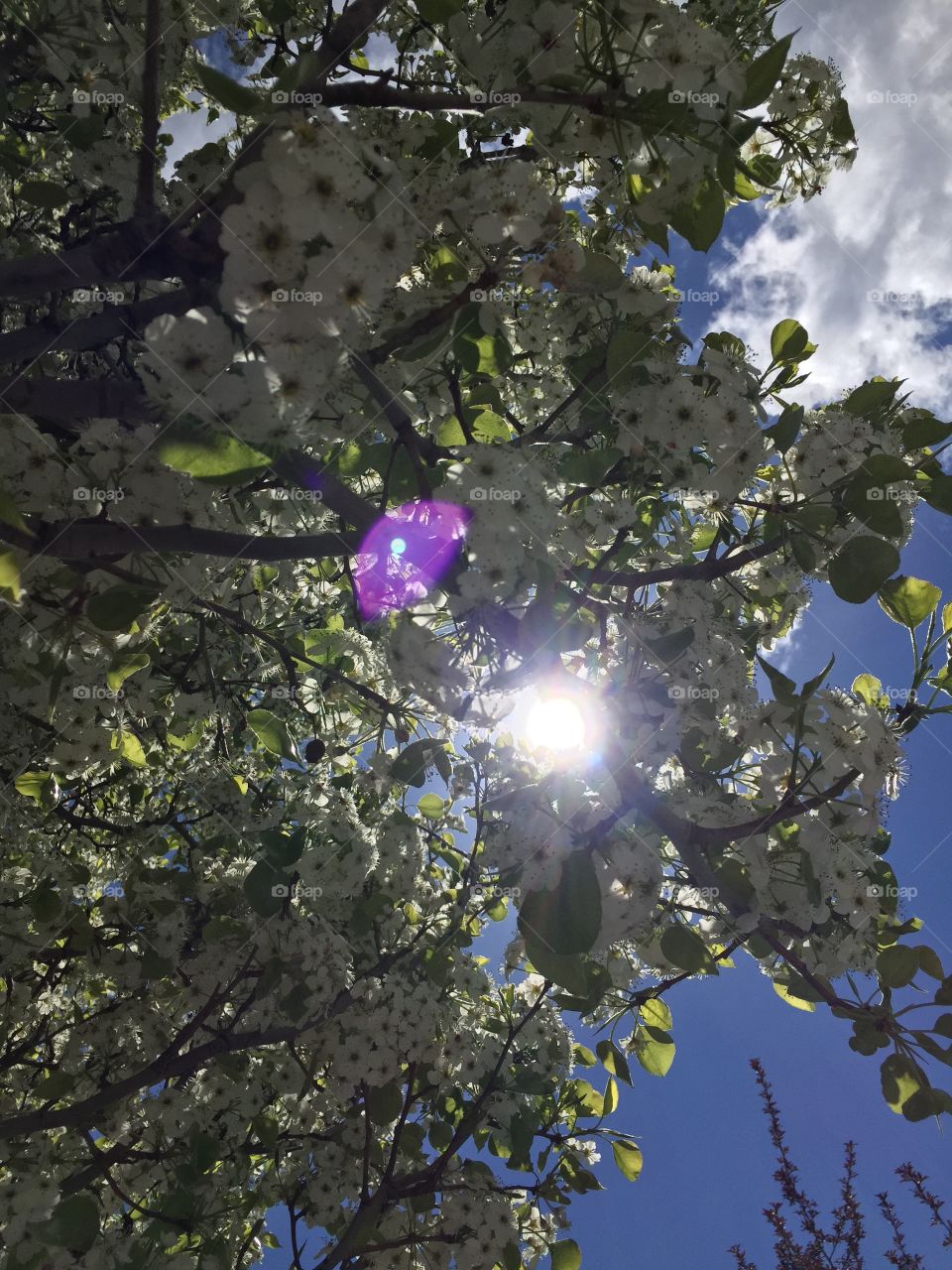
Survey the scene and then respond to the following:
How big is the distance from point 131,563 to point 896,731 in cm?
244

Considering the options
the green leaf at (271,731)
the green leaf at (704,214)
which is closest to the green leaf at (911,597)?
the green leaf at (704,214)

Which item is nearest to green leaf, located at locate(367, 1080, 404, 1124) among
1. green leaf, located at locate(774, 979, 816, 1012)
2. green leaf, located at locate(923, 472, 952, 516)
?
green leaf, located at locate(774, 979, 816, 1012)

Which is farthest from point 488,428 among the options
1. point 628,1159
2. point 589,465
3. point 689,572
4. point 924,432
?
point 628,1159

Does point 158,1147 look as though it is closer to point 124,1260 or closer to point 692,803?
point 124,1260

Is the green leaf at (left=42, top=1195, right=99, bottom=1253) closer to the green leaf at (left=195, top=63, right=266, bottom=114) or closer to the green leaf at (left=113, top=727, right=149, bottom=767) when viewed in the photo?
the green leaf at (left=113, top=727, right=149, bottom=767)

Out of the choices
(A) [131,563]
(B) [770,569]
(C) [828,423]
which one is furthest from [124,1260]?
(C) [828,423]

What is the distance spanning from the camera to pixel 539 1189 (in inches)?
160

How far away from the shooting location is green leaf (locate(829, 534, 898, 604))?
7.57 feet
